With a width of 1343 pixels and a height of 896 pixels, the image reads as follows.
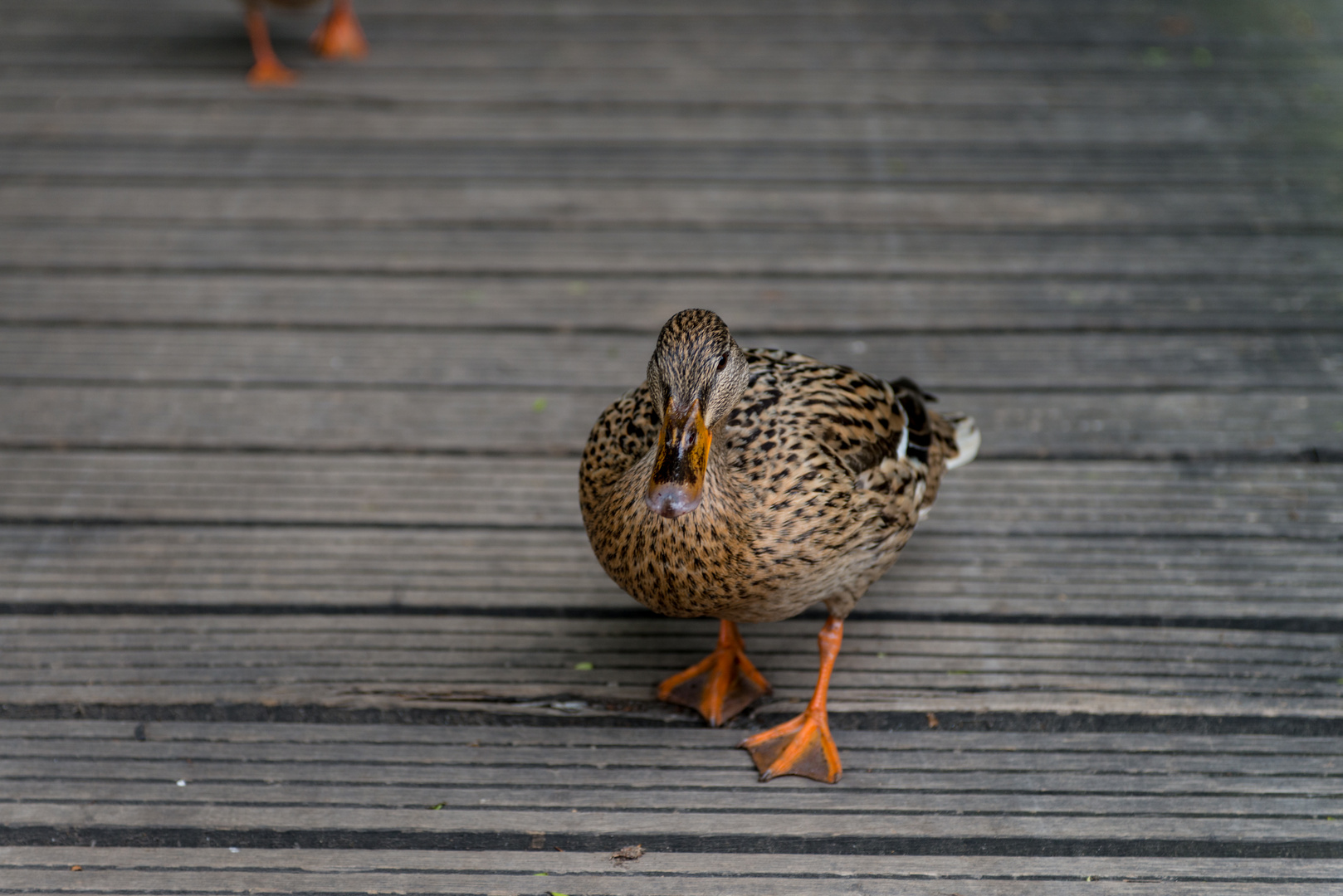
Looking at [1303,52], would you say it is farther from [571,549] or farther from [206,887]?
[206,887]

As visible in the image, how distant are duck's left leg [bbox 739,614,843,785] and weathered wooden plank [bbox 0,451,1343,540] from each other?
24.8 inches

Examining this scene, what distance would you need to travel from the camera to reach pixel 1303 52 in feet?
15.3

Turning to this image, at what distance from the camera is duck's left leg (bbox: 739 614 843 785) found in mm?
2268

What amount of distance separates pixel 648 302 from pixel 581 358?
341mm

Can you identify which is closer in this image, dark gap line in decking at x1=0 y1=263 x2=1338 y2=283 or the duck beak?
the duck beak

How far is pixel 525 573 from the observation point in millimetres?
2736

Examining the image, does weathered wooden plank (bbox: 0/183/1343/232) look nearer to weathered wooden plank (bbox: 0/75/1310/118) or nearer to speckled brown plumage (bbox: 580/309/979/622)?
weathered wooden plank (bbox: 0/75/1310/118)

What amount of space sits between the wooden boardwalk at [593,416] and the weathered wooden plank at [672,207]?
0.02m

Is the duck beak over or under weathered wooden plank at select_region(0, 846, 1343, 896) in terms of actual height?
over

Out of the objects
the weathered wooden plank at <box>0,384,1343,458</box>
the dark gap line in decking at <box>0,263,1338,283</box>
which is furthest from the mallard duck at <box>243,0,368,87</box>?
the weathered wooden plank at <box>0,384,1343,458</box>

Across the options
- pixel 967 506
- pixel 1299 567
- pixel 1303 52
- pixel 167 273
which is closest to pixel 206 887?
pixel 967 506

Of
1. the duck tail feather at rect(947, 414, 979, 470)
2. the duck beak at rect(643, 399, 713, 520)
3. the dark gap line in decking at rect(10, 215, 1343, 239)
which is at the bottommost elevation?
the dark gap line in decking at rect(10, 215, 1343, 239)

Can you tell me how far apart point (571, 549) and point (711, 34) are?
120 inches

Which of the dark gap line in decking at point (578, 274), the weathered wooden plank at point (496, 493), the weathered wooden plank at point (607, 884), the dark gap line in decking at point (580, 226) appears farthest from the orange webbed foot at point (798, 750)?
the dark gap line in decking at point (580, 226)
